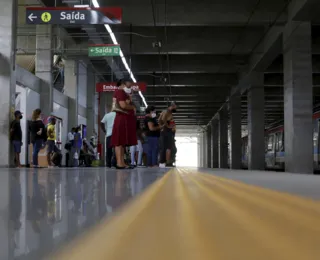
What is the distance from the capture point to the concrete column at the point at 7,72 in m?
13.4

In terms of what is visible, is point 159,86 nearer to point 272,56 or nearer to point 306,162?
point 272,56

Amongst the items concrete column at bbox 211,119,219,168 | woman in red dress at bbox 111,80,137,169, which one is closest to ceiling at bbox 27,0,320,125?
woman in red dress at bbox 111,80,137,169

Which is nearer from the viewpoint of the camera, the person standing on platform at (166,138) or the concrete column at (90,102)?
the person standing on platform at (166,138)

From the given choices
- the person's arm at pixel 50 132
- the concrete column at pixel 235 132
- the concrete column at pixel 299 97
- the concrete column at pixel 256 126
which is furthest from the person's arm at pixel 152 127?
the concrete column at pixel 235 132

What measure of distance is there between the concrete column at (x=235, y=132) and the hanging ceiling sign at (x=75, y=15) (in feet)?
54.9

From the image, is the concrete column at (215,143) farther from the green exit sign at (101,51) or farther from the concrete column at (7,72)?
the concrete column at (7,72)

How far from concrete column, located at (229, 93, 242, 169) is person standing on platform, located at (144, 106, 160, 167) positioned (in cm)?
1505

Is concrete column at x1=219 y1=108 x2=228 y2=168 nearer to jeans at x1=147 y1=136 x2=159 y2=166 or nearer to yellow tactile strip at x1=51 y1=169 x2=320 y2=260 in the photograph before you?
jeans at x1=147 y1=136 x2=159 y2=166

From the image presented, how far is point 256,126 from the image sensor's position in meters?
21.7

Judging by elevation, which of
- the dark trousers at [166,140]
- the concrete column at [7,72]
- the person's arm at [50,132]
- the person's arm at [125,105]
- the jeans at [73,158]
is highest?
the concrete column at [7,72]

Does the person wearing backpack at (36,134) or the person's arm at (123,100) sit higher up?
the person's arm at (123,100)

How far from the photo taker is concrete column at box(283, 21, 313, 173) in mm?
13930

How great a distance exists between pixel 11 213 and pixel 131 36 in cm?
1712

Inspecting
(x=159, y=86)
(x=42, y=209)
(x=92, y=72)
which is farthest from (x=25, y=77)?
(x=42, y=209)
